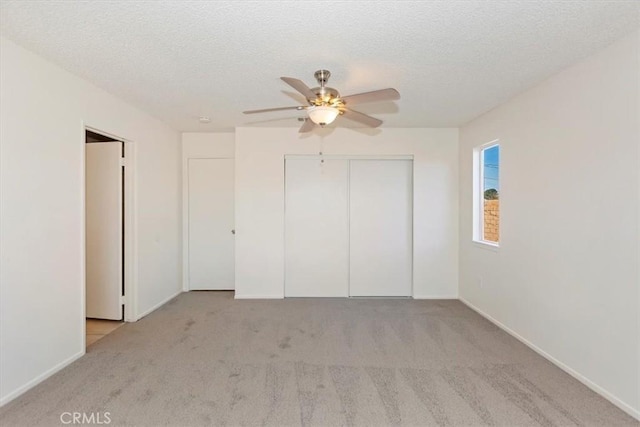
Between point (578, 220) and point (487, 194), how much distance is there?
1.57 meters

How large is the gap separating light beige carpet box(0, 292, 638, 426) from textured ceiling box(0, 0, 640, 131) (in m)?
2.36

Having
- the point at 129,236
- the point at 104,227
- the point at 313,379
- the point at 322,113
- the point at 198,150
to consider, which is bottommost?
the point at 313,379

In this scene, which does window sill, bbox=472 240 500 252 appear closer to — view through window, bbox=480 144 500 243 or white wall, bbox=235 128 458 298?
view through window, bbox=480 144 500 243

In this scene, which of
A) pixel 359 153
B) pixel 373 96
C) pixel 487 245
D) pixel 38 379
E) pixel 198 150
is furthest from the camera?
pixel 198 150

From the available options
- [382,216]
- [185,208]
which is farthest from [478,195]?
[185,208]

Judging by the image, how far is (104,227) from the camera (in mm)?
3594

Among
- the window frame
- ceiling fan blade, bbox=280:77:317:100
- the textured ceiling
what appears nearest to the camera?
the textured ceiling

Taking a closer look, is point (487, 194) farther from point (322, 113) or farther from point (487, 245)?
point (322, 113)

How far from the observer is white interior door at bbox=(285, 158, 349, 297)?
460 cm

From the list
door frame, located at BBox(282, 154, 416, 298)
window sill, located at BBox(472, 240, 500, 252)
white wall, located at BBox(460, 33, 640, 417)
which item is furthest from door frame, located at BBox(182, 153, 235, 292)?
white wall, located at BBox(460, 33, 640, 417)

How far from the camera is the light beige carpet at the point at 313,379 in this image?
1981 mm

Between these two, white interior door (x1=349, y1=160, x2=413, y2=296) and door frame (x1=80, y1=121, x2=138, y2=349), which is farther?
white interior door (x1=349, y1=160, x2=413, y2=296)

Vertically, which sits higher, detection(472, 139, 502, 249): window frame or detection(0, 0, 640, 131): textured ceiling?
detection(0, 0, 640, 131): textured ceiling

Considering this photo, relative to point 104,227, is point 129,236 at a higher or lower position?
lower
